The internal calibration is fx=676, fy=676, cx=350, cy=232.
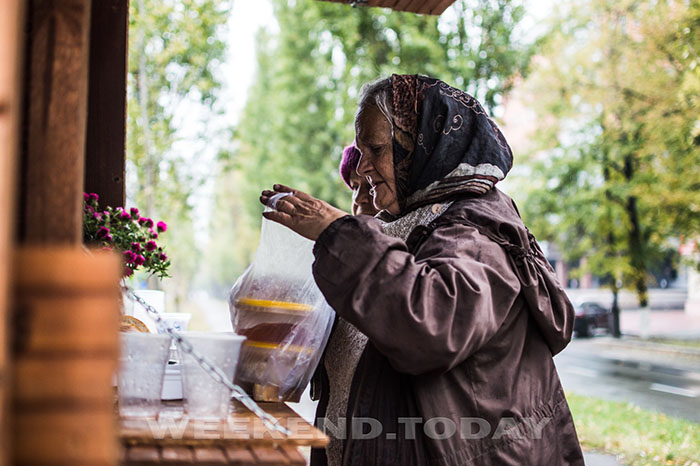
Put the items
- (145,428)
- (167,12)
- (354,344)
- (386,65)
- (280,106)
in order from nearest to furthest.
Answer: (145,428)
(354,344)
(167,12)
(386,65)
(280,106)

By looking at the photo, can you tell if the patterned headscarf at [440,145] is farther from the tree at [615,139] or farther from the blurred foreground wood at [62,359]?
the tree at [615,139]

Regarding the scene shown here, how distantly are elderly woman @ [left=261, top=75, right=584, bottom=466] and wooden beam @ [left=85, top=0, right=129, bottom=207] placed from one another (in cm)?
121

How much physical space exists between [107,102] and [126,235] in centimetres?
70

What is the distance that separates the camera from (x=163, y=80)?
11.5 metres

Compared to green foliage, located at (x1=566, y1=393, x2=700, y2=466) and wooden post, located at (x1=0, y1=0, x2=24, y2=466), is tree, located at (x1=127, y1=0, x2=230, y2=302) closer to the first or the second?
green foliage, located at (x1=566, y1=393, x2=700, y2=466)

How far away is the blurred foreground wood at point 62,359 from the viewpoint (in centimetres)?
79

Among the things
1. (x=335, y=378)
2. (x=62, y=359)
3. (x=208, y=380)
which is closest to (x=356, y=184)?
(x=335, y=378)

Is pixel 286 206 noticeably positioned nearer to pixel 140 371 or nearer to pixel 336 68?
pixel 140 371

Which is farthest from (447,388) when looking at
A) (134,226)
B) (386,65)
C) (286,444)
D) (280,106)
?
(280,106)

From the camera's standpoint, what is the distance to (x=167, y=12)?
11.0 meters

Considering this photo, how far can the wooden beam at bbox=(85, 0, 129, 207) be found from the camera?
2.89m

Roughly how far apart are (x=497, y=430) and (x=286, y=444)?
0.75 meters

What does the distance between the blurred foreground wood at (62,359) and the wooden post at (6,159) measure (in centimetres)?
5

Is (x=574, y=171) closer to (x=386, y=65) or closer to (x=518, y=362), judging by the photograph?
(x=386, y=65)
